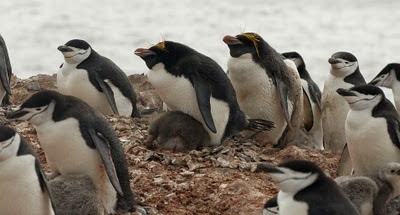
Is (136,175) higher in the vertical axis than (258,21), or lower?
higher

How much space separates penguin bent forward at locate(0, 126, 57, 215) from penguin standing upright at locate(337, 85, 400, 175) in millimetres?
1755

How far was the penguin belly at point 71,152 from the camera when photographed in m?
4.23

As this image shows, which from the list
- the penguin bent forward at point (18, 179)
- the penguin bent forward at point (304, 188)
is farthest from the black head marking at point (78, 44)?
the penguin bent forward at point (304, 188)

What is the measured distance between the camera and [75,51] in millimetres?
6273

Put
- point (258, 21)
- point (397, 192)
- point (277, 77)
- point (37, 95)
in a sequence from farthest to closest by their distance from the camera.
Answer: point (258, 21)
point (277, 77)
point (397, 192)
point (37, 95)

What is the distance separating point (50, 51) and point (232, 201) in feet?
40.8

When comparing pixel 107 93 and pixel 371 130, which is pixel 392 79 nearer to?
pixel 371 130

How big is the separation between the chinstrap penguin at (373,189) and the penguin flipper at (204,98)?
1.01 metres

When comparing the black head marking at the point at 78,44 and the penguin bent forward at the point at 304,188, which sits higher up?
the penguin bent forward at the point at 304,188

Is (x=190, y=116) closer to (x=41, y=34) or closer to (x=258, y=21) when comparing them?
(x=41, y=34)

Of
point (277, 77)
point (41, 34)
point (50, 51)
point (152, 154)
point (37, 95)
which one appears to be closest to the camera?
point (37, 95)

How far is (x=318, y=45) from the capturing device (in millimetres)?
17531

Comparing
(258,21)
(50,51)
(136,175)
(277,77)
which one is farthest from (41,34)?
(136,175)

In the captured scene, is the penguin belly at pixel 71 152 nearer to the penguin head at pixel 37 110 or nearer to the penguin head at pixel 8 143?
the penguin head at pixel 37 110
